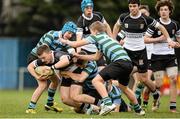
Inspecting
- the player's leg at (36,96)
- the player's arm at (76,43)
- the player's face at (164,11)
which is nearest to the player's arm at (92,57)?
the player's arm at (76,43)

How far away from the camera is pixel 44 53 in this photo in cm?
1501

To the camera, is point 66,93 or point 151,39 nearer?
point 66,93

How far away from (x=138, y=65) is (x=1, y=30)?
67.3 feet

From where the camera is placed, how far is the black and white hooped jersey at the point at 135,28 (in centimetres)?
1560

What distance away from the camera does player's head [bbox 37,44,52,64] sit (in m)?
14.9

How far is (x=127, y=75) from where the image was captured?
1448cm

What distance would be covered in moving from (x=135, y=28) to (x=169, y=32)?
1.13m

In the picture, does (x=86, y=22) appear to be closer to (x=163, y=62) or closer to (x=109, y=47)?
(x=163, y=62)

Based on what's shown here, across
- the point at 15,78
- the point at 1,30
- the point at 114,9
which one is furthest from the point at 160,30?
the point at 1,30

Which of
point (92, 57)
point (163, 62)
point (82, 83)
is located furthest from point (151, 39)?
point (92, 57)

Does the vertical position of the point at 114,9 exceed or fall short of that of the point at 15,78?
it exceeds it

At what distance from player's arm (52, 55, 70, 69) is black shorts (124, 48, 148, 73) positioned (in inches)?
62.3

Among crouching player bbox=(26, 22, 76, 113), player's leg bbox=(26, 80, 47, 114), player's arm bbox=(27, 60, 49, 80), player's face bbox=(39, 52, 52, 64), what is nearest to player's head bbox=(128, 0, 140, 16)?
crouching player bbox=(26, 22, 76, 113)

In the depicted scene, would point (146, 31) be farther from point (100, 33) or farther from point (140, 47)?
point (100, 33)
